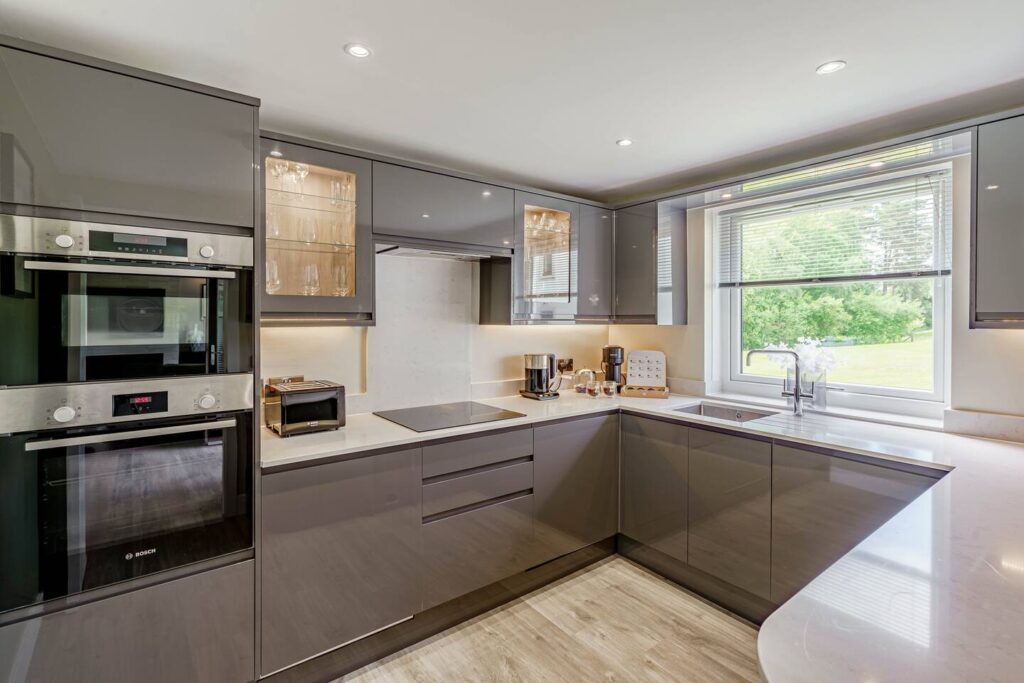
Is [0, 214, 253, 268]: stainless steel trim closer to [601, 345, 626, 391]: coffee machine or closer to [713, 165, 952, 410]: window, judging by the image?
[601, 345, 626, 391]: coffee machine

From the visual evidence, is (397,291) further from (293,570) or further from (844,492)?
(844,492)

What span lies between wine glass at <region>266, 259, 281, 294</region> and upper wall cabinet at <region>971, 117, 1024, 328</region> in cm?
284

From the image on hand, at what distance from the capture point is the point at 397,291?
110 inches

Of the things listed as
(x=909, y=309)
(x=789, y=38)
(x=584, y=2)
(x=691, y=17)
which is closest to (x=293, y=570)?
(x=584, y=2)

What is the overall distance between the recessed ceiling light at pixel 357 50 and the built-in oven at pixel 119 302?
75 cm

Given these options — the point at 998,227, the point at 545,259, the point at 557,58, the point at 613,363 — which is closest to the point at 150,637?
the point at 557,58

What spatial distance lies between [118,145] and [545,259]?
6.79ft

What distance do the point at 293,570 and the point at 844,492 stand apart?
7.19ft

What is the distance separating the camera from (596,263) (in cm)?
330

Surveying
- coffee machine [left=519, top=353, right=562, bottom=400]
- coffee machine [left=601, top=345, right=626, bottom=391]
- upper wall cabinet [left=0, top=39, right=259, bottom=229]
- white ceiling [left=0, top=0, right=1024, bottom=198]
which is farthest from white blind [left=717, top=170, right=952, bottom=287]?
upper wall cabinet [left=0, top=39, right=259, bottom=229]

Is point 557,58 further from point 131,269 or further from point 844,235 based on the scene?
point 844,235

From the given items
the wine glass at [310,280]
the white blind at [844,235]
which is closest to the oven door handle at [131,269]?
the wine glass at [310,280]

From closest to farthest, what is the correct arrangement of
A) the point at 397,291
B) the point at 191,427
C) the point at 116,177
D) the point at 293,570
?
the point at 116,177
the point at 191,427
the point at 293,570
the point at 397,291

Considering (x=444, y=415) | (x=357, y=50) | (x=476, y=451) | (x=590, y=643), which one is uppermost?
(x=357, y=50)
